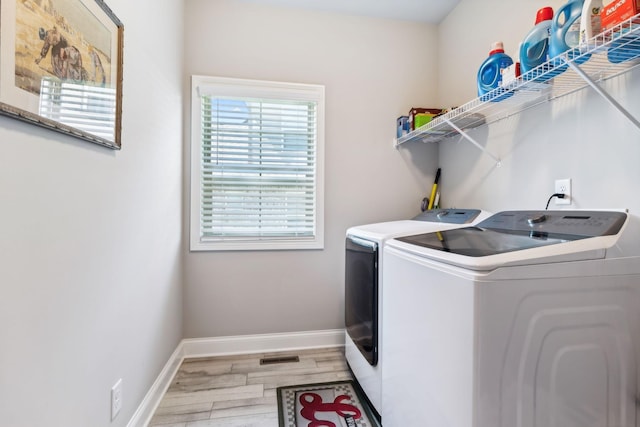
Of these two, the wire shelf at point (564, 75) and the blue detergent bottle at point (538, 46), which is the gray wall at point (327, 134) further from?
the blue detergent bottle at point (538, 46)

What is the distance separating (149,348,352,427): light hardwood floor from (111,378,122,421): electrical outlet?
0.36 metres

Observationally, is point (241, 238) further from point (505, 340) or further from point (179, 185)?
point (505, 340)

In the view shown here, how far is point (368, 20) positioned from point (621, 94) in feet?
5.94

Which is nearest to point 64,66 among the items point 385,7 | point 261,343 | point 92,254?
point 92,254

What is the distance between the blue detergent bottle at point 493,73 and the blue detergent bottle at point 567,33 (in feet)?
0.92

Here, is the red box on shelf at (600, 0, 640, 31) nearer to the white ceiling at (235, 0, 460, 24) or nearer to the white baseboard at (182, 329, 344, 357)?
the white ceiling at (235, 0, 460, 24)

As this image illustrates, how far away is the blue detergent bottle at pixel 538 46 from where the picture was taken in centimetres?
114

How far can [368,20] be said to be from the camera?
227 centimetres

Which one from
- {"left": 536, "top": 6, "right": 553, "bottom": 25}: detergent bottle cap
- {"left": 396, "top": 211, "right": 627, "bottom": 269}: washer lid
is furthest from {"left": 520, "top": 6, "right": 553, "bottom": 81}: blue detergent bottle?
{"left": 396, "top": 211, "right": 627, "bottom": 269}: washer lid

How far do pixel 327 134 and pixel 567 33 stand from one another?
149 centimetres

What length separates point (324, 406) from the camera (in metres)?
1.54

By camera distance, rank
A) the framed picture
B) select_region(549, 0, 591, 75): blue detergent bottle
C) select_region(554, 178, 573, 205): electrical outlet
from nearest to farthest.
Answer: the framed picture < select_region(549, 0, 591, 75): blue detergent bottle < select_region(554, 178, 573, 205): electrical outlet

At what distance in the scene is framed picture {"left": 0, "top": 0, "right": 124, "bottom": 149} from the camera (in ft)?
2.27

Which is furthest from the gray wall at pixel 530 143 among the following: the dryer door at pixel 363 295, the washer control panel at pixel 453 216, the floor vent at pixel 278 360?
the floor vent at pixel 278 360
